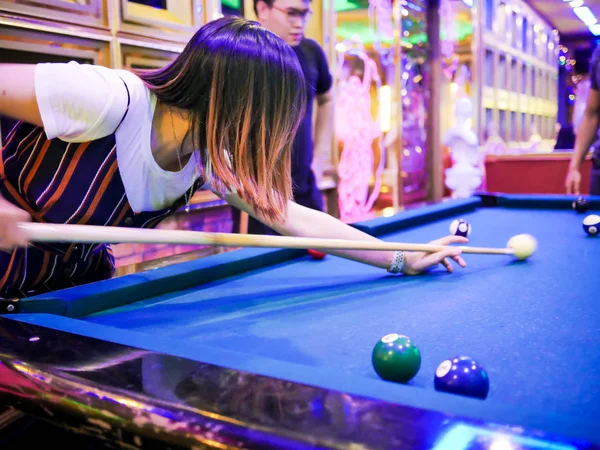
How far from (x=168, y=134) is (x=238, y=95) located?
0.63 ft

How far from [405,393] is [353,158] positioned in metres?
4.68

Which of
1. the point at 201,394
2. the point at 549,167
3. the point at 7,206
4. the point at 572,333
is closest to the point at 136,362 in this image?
the point at 201,394

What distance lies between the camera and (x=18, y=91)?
1090 mm

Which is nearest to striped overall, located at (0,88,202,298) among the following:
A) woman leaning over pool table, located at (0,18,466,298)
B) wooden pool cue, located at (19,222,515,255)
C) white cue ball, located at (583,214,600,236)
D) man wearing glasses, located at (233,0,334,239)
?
woman leaning over pool table, located at (0,18,466,298)

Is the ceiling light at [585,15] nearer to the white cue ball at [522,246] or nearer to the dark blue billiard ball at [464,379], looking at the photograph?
the white cue ball at [522,246]

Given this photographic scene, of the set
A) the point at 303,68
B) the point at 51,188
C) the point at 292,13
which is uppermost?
the point at 292,13

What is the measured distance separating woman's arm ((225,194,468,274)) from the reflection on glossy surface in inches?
30.3

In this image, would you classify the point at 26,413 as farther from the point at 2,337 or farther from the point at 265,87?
the point at 265,87

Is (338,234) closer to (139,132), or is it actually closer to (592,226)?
(139,132)

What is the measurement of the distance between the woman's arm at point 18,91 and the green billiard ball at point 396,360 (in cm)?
75

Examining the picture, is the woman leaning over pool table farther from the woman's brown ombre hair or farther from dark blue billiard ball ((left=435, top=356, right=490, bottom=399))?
dark blue billiard ball ((left=435, top=356, right=490, bottom=399))

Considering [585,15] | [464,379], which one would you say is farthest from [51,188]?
Answer: [585,15]

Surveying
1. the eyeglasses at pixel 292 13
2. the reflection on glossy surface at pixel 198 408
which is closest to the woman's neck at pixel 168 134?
the reflection on glossy surface at pixel 198 408

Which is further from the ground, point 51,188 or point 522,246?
point 51,188
